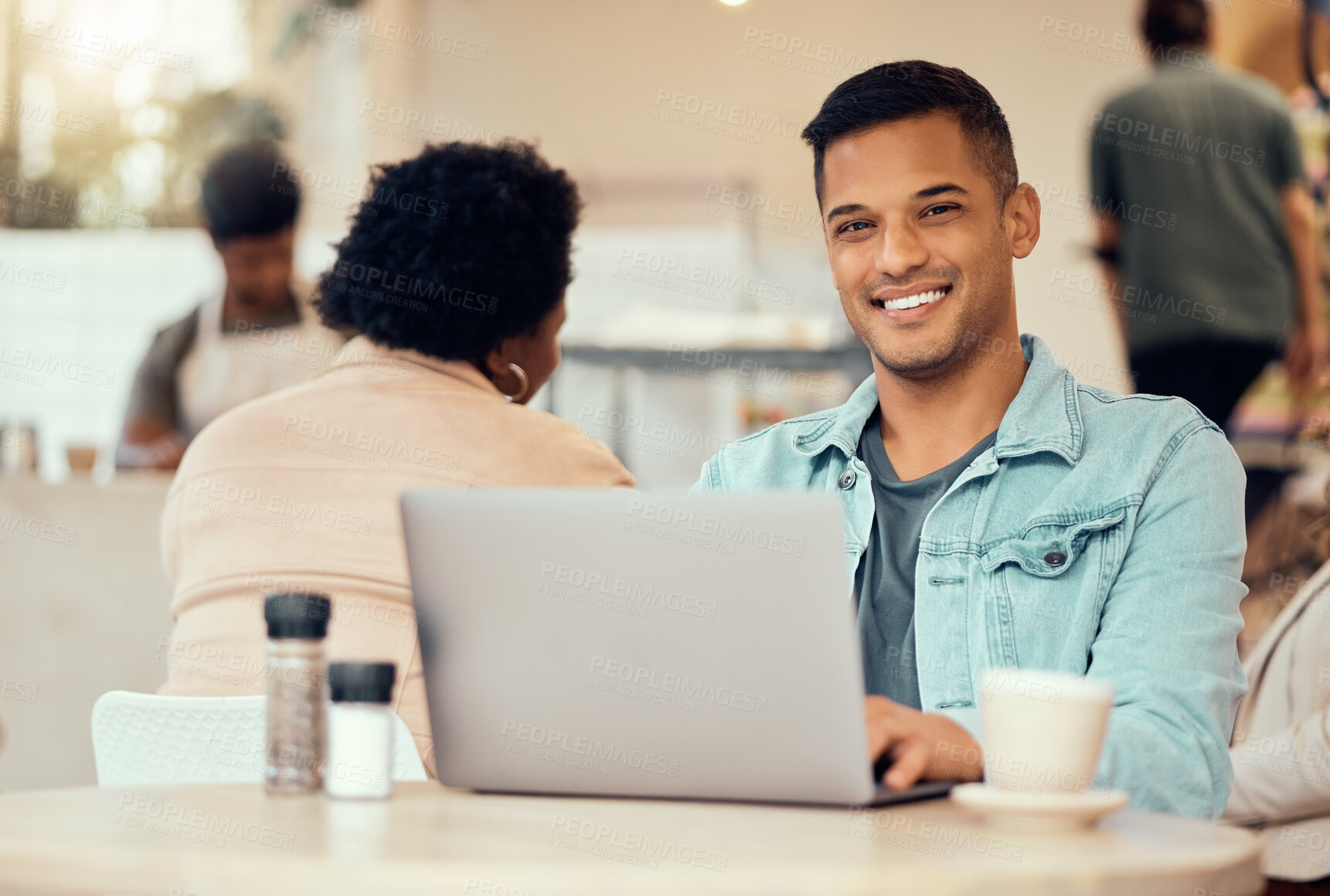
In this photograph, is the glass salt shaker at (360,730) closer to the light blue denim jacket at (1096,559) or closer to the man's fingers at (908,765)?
the man's fingers at (908,765)

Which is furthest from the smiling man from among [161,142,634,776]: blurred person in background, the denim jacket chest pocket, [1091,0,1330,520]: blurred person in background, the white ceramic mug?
[1091,0,1330,520]: blurred person in background

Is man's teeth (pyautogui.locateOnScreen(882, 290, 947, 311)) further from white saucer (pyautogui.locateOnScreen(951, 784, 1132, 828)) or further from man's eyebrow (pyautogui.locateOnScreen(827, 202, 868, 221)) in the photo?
white saucer (pyautogui.locateOnScreen(951, 784, 1132, 828))

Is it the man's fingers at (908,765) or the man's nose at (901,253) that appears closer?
the man's fingers at (908,765)

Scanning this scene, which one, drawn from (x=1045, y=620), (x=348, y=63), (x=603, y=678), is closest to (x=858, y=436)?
(x=1045, y=620)

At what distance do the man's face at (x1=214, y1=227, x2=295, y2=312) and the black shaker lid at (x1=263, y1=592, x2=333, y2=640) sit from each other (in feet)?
8.42

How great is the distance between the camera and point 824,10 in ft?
16.0

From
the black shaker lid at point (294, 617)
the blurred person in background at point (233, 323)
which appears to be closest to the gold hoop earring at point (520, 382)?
the black shaker lid at point (294, 617)

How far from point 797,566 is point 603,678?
0.14m

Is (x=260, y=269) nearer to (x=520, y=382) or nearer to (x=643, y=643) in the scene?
(x=520, y=382)

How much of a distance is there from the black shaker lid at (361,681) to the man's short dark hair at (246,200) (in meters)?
2.59

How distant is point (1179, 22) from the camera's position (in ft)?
11.1

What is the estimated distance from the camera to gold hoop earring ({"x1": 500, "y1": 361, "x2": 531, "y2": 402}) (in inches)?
73.9

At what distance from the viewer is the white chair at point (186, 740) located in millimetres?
1187

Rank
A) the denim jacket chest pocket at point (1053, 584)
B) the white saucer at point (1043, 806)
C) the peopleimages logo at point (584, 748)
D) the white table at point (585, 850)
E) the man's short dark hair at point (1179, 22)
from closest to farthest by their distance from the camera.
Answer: the white table at point (585, 850)
the white saucer at point (1043, 806)
the peopleimages logo at point (584, 748)
the denim jacket chest pocket at point (1053, 584)
the man's short dark hair at point (1179, 22)
